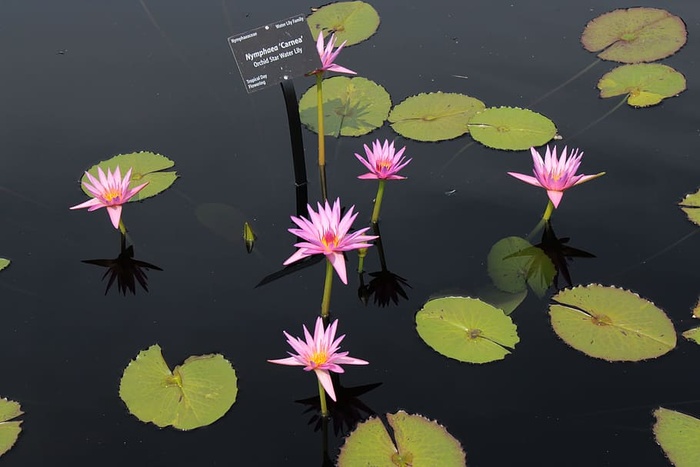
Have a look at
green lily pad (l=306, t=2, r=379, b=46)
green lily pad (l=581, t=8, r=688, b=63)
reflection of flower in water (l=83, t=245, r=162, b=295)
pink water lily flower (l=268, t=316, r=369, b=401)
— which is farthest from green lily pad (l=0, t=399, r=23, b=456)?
green lily pad (l=581, t=8, r=688, b=63)

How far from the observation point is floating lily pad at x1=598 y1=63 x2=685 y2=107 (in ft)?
14.3

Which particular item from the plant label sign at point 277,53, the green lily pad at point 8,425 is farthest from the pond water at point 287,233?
the plant label sign at point 277,53

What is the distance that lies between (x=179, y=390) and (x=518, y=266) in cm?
164

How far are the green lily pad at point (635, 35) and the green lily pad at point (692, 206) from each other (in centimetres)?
126

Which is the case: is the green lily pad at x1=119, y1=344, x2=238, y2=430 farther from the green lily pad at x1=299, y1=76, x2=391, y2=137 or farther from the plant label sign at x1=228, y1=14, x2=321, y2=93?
the green lily pad at x1=299, y1=76, x2=391, y2=137

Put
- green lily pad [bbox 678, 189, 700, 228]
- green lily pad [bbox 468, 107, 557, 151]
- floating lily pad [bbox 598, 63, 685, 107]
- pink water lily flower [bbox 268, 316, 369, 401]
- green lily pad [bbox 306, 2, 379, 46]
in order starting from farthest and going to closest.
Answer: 1. green lily pad [bbox 306, 2, 379, 46]
2. floating lily pad [bbox 598, 63, 685, 107]
3. green lily pad [bbox 468, 107, 557, 151]
4. green lily pad [bbox 678, 189, 700, 228]
5. pink water lily flower [bbox 268, 316, 369, 401]

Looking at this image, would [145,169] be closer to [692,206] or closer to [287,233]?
[287,233]

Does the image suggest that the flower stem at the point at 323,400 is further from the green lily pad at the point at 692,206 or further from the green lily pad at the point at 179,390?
the green lily pad at the point at 692,206

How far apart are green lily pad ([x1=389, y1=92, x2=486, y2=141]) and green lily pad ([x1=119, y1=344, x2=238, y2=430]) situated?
1869mm

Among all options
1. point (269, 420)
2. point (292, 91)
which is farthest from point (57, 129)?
point (269, 420)

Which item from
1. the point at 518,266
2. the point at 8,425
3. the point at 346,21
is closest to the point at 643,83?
the point at 518,266

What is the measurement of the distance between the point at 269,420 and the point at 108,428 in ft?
2.10

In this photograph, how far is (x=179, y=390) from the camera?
2.85m

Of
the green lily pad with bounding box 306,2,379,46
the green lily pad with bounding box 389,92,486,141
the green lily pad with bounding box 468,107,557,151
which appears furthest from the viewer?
the green lily pad with bounding box 306,2,379,46
